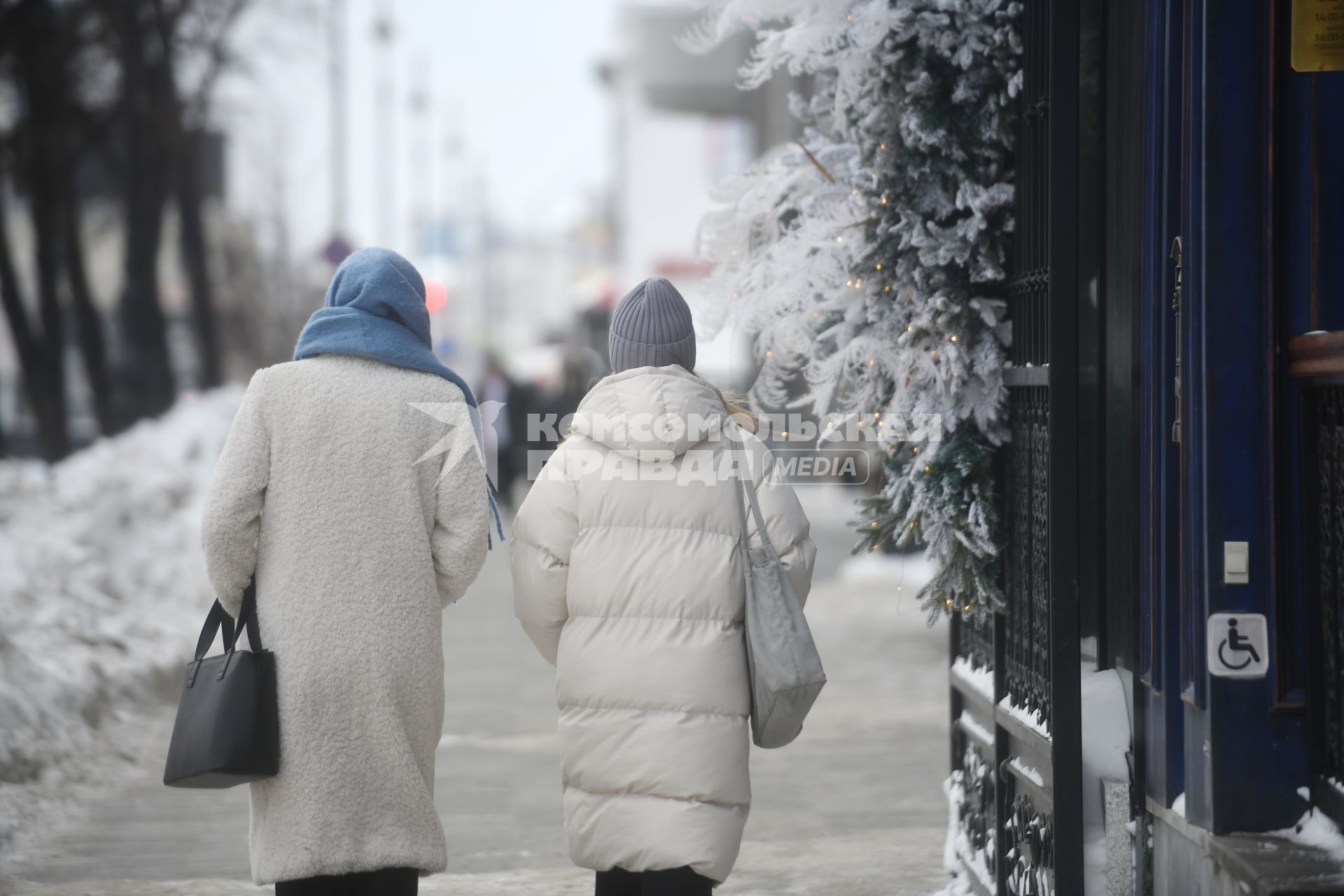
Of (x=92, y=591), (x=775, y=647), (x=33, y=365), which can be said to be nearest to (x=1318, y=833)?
(x=775, y=647)

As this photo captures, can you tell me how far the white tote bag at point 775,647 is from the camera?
12.5 ft

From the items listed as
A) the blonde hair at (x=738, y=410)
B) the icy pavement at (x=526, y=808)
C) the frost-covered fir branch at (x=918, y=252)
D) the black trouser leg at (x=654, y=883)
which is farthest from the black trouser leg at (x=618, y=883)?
the icy pavement at (x=526, y=808)

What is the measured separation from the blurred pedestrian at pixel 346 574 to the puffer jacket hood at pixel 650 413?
33cm

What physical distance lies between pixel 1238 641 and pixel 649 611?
1373mm

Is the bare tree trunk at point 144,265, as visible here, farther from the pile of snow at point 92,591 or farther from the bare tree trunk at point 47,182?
the pile of snow at point 92,591

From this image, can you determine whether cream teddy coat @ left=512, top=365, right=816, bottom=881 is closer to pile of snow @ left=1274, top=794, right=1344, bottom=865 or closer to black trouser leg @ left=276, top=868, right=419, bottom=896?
black trouser leg @ left=276, top=868, right=419, bottom=896

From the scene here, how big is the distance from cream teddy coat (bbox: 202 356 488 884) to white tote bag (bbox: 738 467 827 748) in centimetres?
77

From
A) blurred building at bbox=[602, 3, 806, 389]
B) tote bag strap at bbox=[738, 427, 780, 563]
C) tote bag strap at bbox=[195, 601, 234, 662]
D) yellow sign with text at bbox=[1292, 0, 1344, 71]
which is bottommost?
tote bag strap at bbox=[195, 601, 234, 662]

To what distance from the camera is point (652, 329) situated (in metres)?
4.02

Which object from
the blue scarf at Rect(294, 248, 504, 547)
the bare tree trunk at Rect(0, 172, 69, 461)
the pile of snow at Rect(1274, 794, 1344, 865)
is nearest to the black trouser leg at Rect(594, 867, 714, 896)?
the blue scarf at Rect(294, 248, 504, 547)

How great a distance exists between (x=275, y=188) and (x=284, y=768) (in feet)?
132

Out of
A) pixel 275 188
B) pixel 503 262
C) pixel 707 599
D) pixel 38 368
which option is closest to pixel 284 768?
pixel 707 599

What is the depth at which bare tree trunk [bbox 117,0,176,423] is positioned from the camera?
71.0 feet

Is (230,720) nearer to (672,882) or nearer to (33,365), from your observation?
(672,882)
